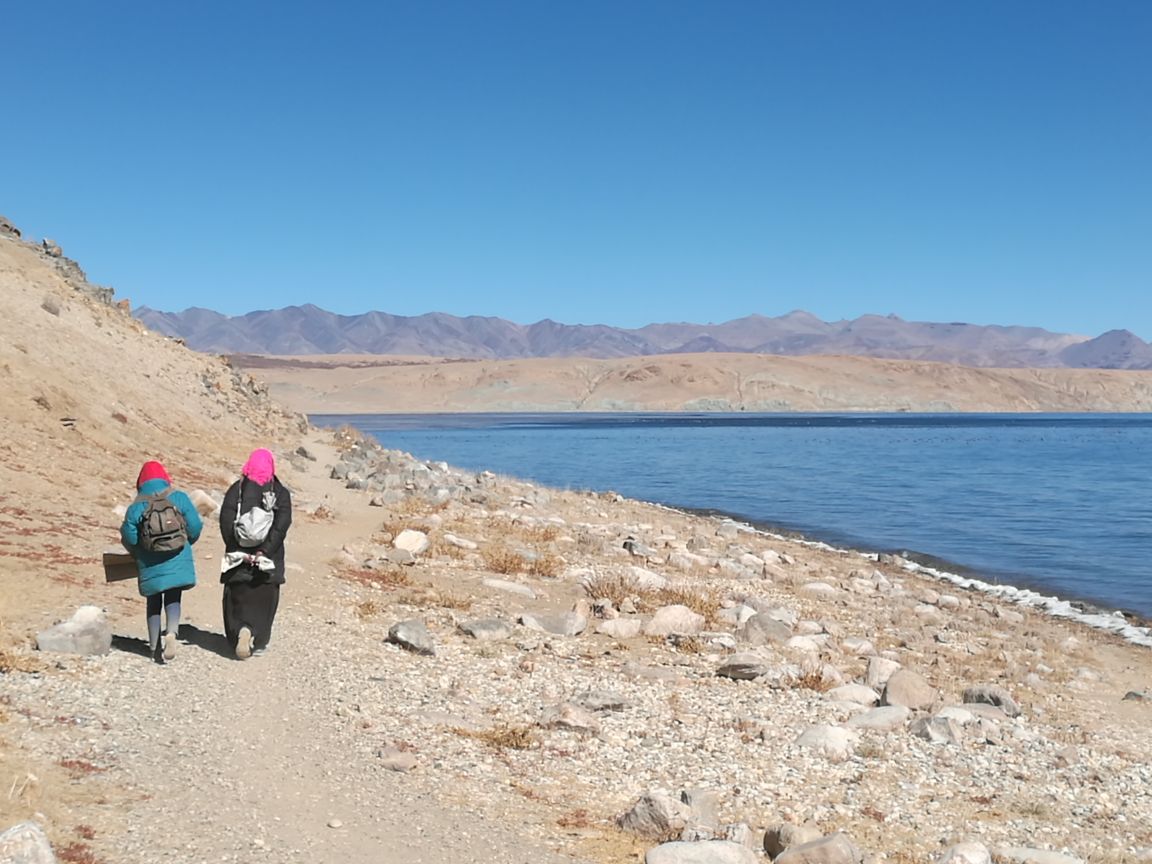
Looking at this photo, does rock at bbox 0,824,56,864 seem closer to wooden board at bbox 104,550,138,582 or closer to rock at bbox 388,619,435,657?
wooden board at bbox 104,550,138,582

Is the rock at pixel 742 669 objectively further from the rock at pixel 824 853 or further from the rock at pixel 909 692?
the rock at pixel 824 853

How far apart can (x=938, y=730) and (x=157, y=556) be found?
6.66 meters

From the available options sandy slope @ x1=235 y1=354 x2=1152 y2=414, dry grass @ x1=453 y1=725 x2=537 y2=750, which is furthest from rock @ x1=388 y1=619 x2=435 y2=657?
sandy slope @ x1=235 y1=354 x2=1152 y2=414

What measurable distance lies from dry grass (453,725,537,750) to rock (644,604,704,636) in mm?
4254

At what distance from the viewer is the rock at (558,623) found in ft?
38.7

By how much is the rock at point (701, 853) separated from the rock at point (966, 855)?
1297mm

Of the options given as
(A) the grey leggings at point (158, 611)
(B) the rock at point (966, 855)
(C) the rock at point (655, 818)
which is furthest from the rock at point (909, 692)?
(A) the grey leggings at point (158, 611)

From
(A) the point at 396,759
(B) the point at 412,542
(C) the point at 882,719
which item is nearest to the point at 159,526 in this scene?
(A) the point at 396,759

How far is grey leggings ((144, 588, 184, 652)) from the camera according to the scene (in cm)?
831

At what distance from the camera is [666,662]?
36.3ft

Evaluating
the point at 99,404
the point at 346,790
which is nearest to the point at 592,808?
the point at 346,790

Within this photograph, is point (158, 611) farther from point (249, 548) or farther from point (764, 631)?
point (764, 631)

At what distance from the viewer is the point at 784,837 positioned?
6.22m

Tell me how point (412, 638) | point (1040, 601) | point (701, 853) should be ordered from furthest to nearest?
1. point (1040, 601)
2. point (412, 638)
3. point (701, 853)
